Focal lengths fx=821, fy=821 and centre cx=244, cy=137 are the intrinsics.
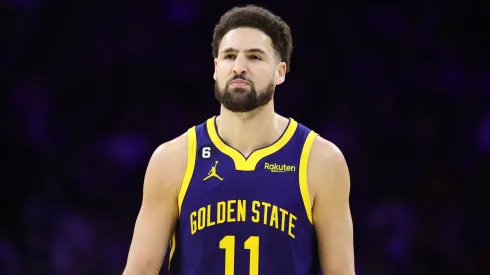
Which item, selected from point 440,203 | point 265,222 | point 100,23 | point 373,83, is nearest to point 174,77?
point 100,23

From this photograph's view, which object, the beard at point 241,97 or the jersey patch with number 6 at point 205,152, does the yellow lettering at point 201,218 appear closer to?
the jersey patch with number 6 at point 205,152

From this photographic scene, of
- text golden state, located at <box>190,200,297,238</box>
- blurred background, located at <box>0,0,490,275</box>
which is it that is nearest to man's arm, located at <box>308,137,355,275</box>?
text golden state, located at <box>190,200,297,238</box>

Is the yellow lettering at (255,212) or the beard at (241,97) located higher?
the beard at (241,97)

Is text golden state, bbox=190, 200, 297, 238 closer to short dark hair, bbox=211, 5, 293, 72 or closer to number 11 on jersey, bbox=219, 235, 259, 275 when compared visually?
number 11 on jersey, bbox=219, 235, 259, 275

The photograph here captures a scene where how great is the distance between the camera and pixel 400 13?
6957mm

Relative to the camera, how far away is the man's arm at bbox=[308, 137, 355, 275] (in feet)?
10.4

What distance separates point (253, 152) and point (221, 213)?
0.29 metres

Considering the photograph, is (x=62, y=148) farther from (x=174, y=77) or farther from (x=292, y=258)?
(x=292, y=258)

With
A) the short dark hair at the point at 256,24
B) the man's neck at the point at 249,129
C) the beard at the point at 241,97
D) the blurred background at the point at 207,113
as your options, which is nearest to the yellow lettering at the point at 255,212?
the man's neck at the point at 249,129

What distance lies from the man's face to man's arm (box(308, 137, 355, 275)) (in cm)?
35

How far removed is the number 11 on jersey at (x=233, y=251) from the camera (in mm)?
3109

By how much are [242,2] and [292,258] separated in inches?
161

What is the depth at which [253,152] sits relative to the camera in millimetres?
3260

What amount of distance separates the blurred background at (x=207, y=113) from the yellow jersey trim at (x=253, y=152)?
3.13 m
